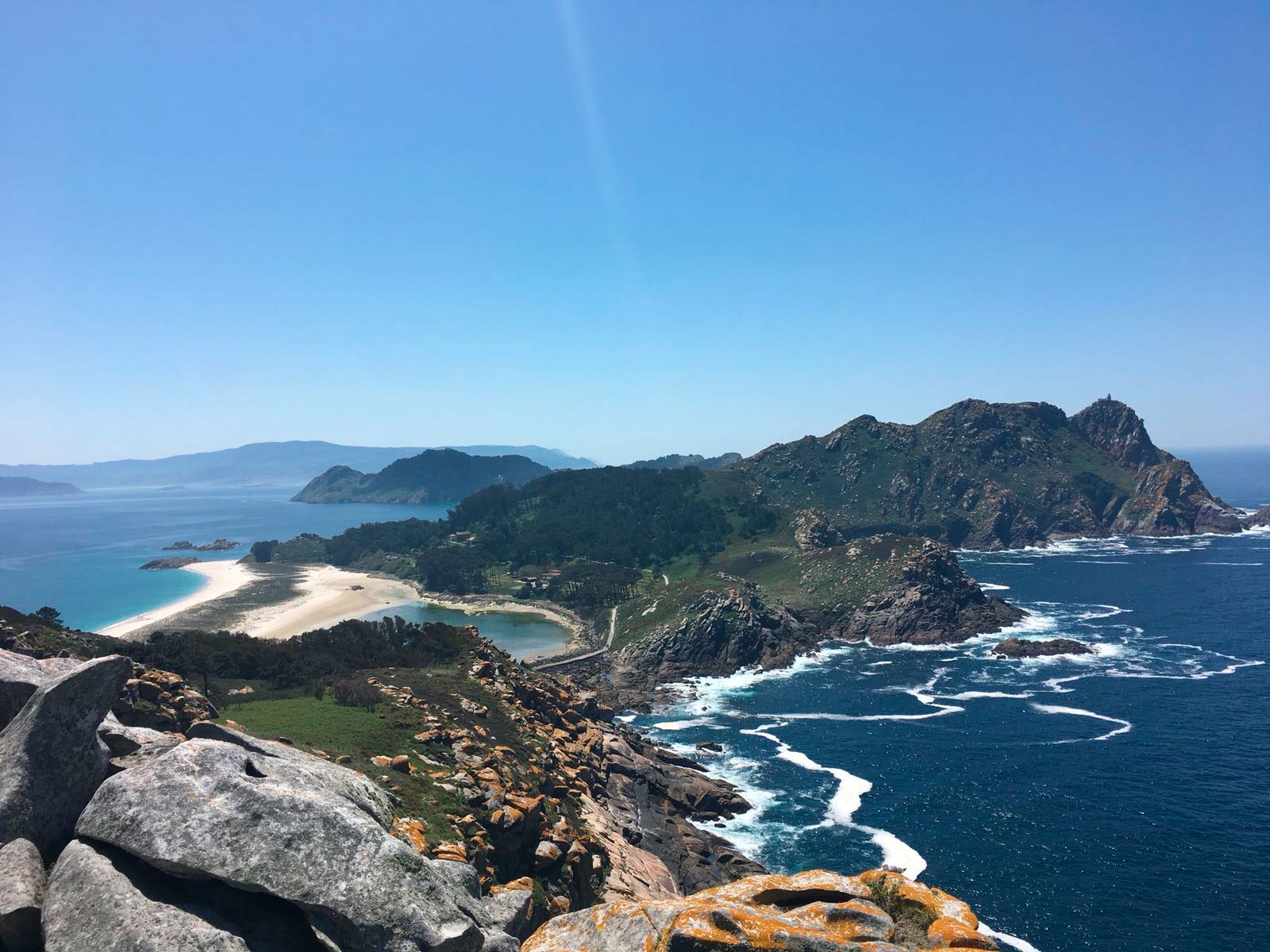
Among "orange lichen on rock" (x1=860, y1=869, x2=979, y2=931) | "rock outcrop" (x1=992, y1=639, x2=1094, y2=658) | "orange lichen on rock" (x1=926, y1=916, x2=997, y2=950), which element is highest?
"orange lichen on rock" (x1=926, y1=916, x2=997, y2=950)

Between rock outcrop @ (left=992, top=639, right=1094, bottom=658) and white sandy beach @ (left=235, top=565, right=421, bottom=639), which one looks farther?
white sandy beach @ (left=235, top=565, right=421, bottom=639)

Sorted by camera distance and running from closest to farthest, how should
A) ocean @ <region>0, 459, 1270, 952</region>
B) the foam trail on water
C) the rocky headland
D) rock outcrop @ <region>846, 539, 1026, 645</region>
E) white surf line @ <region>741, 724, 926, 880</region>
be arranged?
the rocky headland
the foam trail on water
ocean @ <region>0, 459, 1270, 952</region>
white surf line @ <region>741, 724, 926, 880</region>
rock outcrop @ <region>846, 539, 1026, 645</region>

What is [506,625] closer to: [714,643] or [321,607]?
[321,607]

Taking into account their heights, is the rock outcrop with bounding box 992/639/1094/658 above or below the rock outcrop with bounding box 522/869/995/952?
below

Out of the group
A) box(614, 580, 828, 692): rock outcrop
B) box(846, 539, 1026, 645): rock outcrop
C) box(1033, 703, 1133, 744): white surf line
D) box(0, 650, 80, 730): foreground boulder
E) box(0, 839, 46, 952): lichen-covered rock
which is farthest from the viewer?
box(846, 539, 1026, 645): rock outcrop

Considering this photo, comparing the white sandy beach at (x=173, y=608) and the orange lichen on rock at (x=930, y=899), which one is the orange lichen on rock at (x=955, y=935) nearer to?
the orange lichen on rock at (x=930, y=899)

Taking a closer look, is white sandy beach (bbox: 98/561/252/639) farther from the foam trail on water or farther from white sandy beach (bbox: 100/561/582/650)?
the foam trail on water

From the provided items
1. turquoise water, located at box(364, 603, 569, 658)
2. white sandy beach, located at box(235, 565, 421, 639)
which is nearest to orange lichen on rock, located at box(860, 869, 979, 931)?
turquoise water, located at box(364, 603, 569, 658)

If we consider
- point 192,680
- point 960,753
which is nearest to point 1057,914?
point 960,753
